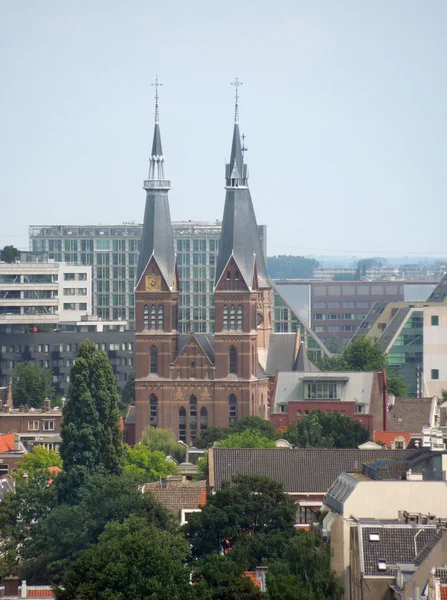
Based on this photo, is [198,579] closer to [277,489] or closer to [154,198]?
[277,489]

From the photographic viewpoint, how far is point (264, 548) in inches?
3452

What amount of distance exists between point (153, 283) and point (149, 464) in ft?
142

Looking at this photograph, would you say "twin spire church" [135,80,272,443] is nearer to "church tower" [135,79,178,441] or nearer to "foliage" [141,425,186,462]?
"church tower" [135,79,178,441]

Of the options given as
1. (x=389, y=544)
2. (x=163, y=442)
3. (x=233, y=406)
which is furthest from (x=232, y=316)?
(x=389, y=544)

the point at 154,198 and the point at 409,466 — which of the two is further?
the point at 154,198

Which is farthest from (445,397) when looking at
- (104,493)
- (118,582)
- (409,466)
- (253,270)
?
(118,582)

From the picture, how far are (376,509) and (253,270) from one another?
11090 centimetres

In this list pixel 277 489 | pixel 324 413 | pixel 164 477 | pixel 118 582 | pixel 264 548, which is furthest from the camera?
pixel 324 413

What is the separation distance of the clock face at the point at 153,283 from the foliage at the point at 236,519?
9651cm

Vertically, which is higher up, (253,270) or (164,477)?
(253,270)

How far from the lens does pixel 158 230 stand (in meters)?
191

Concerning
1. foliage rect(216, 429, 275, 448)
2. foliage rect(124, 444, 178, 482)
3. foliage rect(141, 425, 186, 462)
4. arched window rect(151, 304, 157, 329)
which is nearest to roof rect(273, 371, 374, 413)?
foliage rect(141, 425, 186, 462)

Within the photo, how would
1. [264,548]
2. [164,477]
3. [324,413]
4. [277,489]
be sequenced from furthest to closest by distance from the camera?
[324,413] → [164,477] → [277,489] → [264,548]

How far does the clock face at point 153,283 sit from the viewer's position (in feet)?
624
